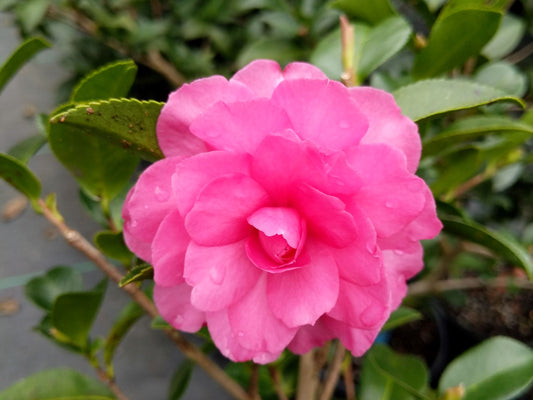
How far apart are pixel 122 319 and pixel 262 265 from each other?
380 millimetres

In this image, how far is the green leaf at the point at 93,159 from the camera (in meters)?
0.52

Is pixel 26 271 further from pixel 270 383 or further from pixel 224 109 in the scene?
pixel 224 109

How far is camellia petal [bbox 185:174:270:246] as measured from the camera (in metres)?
0.38

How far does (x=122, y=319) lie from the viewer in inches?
27.8

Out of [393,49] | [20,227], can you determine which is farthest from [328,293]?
[20,227]

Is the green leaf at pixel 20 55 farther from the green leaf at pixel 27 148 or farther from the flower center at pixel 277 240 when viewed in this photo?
the flower center at pixel 277 240

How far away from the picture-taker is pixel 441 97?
50 cm

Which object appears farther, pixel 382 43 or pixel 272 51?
pixel 272 51

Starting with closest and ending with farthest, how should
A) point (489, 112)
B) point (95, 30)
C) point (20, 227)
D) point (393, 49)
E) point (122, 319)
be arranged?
1. point (393, 49)
2. point (122, 319)
3. point (489, 112)
4. point (95, 30)
5. point (20, 227)

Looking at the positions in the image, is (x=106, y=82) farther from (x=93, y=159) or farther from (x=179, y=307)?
(x=179, y=307)

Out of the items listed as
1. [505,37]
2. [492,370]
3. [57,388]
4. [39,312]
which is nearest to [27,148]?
[57,388]

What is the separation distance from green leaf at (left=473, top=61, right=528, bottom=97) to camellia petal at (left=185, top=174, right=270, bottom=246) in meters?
0.58

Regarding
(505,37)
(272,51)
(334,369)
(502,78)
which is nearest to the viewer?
(334,369)

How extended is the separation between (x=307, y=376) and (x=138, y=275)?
13.6 inches
